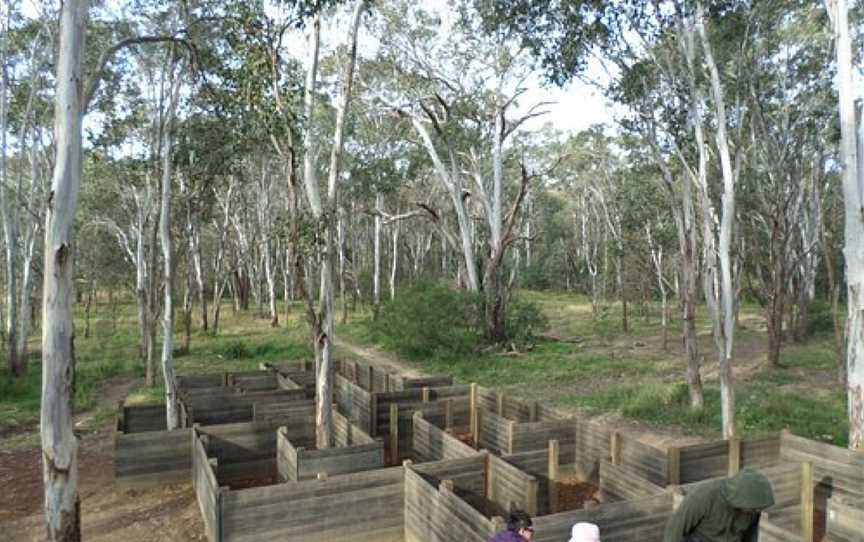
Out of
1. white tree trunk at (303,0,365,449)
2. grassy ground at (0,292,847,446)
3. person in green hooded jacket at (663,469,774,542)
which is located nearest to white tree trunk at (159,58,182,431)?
white tree trunk at (303,0,365,449)

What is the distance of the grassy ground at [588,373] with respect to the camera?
11672 millimetres

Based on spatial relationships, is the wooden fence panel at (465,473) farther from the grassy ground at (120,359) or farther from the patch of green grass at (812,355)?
the patch of green grass at (812,355)

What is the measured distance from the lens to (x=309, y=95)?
27.3 feet

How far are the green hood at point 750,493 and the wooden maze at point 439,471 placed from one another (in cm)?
185

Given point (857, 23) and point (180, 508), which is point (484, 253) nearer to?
point (857, 23)

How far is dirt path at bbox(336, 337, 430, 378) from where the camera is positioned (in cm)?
1736

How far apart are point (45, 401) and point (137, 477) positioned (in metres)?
3.76

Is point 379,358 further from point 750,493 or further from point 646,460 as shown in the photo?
point 750,493

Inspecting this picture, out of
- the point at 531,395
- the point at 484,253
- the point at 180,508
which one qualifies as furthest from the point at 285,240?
the point at 484,253

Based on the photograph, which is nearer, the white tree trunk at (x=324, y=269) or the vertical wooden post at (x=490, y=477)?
the vertical wooden post at (x=490, y=477)

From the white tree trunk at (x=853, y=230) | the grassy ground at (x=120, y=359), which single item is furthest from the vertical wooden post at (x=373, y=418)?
the white tree trunk at (x=853, y=230)

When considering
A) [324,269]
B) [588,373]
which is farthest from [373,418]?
[588,373]

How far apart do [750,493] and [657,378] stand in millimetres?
12805

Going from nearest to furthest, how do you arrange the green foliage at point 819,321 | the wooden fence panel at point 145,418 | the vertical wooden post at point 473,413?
1. the wooden fence panel at point 145,418
2. the vertical wooden post at point 473,413
3. the green foliage at point 819,321
